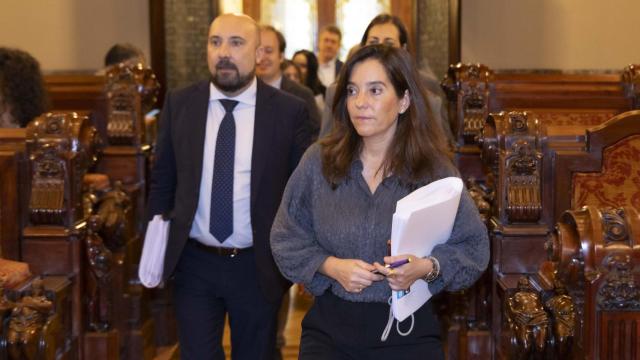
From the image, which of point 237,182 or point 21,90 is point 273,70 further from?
point 237,182

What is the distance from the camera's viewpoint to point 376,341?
2.74m

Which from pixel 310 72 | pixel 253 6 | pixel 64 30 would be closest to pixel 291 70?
pixel 310 72

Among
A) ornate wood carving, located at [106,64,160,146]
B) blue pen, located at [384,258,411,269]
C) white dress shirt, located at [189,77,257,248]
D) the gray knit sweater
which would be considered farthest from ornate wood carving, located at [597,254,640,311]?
ornate wood carving, located at [106,64,160,146]

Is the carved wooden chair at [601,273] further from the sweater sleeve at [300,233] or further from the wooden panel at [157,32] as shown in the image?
the wooden panel at [157,32]

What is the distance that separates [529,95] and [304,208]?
3761mm

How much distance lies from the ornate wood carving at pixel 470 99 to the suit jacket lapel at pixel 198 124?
2.32m

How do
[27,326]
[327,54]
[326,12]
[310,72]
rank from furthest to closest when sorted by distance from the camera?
1. [326,12]
2. [327,54]
3. [310,72]
4. [27,326]

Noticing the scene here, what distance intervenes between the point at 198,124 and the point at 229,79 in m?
0.22

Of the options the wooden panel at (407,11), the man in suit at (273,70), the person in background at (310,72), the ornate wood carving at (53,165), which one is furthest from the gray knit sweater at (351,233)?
the wooden panel at (407,11)

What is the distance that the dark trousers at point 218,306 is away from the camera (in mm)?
3982

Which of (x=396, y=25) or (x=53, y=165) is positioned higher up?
(x=396, y=25)

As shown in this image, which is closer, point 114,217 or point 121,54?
point 114,217

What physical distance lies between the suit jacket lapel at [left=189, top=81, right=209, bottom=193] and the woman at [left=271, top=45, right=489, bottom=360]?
3.79 ft

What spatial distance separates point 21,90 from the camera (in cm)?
523
